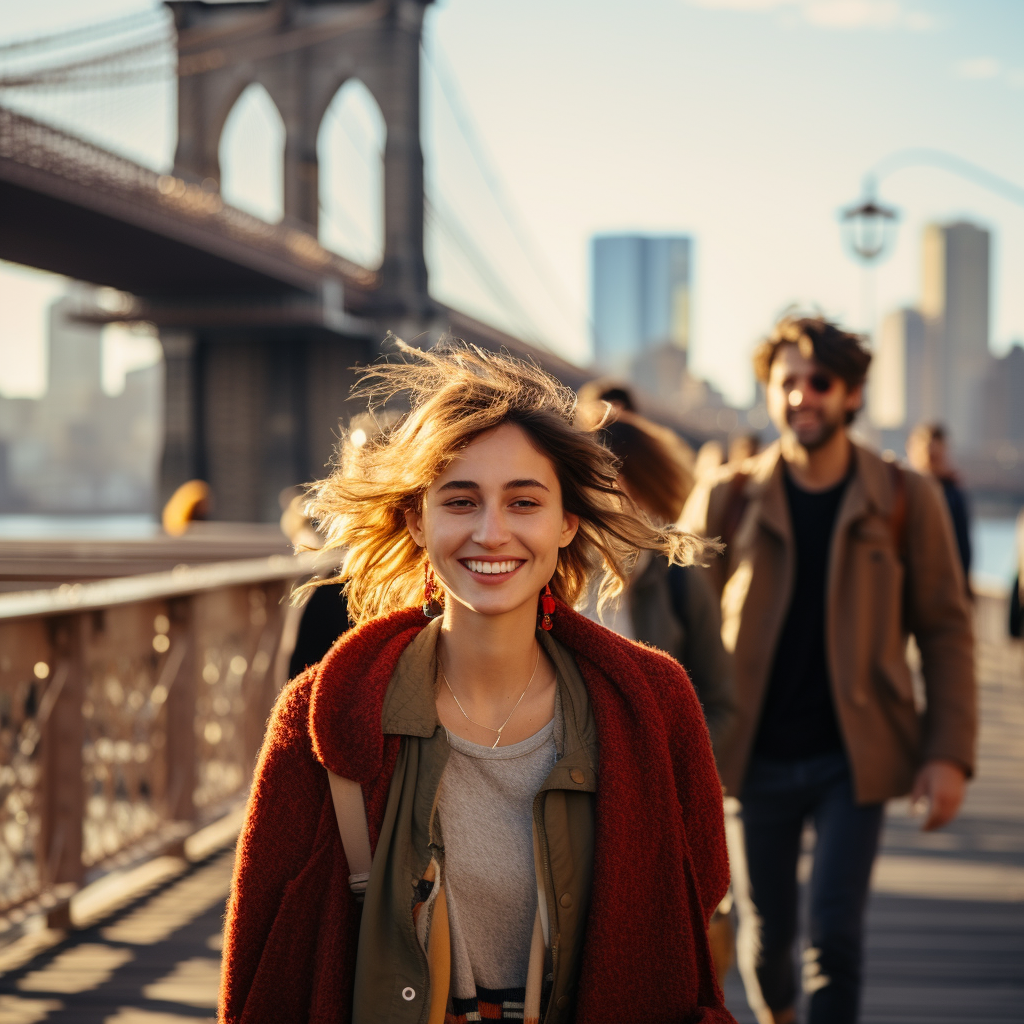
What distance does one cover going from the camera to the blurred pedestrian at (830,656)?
8.70 feet

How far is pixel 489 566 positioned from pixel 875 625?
141 cm

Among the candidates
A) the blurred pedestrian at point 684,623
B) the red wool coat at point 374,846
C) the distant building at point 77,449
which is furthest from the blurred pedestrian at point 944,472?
the distant building at point 77,449

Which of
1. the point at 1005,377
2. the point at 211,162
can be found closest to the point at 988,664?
the point at 211,162

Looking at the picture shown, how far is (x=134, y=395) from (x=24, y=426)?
46.2 feet

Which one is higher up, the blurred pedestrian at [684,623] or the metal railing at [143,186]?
the metal railing at [143,186]

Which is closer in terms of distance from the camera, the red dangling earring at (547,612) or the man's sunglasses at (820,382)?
the red dangling earring at (547,612)

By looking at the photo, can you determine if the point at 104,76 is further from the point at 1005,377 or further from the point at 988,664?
the point at 1005,377

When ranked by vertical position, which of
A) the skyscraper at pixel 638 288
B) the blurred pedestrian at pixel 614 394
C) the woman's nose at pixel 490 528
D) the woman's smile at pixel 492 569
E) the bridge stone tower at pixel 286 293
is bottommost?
the woman's smile at pixel 492 569

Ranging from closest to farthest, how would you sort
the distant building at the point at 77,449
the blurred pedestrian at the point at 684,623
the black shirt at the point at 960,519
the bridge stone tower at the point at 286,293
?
the blurred pedestrian at the point at 684,623
the black shirt at the point at 960,519
the bridge stone tower at the point at 286,293
the distant building at the point at 77,449

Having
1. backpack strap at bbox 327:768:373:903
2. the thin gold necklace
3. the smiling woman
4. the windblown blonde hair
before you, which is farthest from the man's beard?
backpack strap at bbox 327:768:373:903

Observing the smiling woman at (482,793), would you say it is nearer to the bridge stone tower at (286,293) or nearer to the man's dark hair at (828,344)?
the man's dark hair at (828,344)

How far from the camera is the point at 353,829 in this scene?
150 cm

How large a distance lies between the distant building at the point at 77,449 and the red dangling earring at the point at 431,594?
200 ft

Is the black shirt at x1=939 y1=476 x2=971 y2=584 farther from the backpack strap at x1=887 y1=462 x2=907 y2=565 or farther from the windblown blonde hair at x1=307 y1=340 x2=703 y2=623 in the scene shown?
the windblown blonde hair at x1=307 y1=340 x2=703 y2=623
